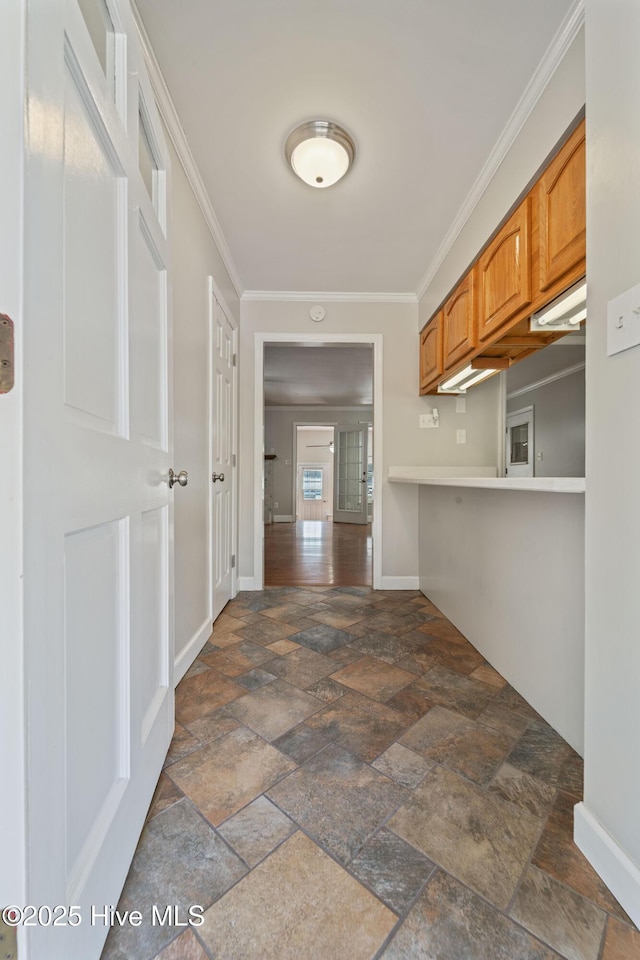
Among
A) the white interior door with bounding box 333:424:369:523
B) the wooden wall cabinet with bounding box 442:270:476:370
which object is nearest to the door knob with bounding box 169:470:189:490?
the wooden wall cabinet with bounding box 442:270:476:370

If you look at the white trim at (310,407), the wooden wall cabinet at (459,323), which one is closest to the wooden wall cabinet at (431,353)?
the wooden wall cabinet at (459,323)

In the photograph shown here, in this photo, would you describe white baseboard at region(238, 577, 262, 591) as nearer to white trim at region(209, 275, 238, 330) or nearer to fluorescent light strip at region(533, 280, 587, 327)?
white trim at region(209, 275, 238, 330)

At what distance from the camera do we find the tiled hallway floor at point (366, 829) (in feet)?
2.48

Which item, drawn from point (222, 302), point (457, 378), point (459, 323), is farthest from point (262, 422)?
point (459, 323)

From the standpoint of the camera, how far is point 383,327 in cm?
315

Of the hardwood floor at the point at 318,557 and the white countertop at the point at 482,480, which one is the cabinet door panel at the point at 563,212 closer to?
the white countertop at the point at 482,480

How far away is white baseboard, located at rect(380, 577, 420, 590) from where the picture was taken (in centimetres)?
313

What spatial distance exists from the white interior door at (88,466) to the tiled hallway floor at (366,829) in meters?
0.18

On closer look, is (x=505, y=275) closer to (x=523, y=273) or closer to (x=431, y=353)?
(x=523, y=273)

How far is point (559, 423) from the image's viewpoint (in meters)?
2.59

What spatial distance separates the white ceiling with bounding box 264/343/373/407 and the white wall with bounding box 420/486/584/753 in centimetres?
Answer: 248

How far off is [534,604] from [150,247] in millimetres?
1758

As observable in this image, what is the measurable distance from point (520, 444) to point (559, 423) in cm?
33

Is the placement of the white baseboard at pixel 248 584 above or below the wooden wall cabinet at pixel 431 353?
below
